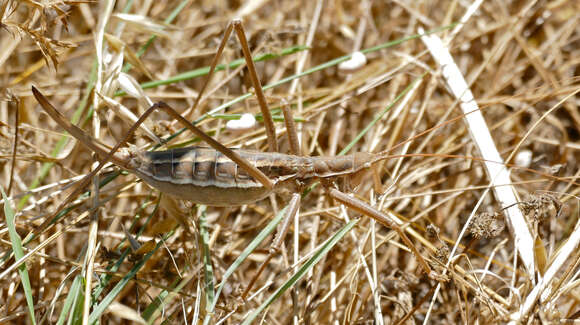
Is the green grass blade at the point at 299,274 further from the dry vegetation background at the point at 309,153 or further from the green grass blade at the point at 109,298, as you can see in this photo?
the green grass blade at the point at 109,298

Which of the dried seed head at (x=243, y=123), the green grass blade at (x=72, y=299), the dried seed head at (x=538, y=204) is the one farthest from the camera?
the dried seed head at (x=243, y=123)

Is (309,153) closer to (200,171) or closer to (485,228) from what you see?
(200,171)

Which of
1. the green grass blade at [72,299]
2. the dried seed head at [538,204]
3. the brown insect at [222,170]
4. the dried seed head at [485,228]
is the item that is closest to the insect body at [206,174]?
the brown insect at [222,170]

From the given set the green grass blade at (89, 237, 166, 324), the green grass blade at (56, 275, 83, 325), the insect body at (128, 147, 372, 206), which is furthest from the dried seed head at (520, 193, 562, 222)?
the green grass blade at (56, 275, 83, 325)

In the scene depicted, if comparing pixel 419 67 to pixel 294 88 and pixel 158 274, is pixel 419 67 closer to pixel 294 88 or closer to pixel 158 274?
pixel 294 88

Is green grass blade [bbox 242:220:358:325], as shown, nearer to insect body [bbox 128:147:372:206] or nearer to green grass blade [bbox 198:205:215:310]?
green grass blade [bbox 198:205:215:310]

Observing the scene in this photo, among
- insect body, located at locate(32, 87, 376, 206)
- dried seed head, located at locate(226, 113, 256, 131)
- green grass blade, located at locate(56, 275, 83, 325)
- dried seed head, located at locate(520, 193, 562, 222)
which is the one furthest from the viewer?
dried seed head, located at locate(226, 113, 256, 131)
